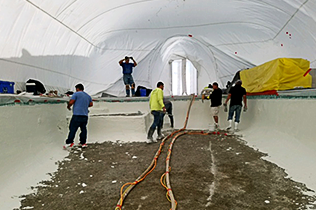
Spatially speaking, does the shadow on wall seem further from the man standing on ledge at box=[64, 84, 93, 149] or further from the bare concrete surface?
the bare concrete surface

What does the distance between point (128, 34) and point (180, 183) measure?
28.3ft

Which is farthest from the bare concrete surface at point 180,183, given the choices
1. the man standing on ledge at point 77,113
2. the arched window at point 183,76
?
the arched window at point 183,76

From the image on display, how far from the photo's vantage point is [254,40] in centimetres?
1032

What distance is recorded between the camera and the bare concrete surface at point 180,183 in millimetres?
2971

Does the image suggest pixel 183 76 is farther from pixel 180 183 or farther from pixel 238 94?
pixel 180 183

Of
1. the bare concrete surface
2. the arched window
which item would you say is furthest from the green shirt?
the arched window

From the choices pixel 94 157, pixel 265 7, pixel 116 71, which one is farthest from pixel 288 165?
pixel 116 71

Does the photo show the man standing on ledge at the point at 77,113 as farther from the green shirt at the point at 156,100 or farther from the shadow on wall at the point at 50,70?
the shadow on wall at the point at 50,70

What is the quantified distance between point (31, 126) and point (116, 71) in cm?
755

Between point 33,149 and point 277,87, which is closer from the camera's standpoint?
point 33,149

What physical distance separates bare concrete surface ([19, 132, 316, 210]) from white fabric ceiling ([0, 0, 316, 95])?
3496 mm

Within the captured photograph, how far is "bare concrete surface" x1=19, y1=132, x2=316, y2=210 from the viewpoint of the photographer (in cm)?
297

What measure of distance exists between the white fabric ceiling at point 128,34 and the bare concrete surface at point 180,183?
138 inches

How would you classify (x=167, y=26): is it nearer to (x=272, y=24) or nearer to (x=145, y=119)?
(x=272, y=24)
